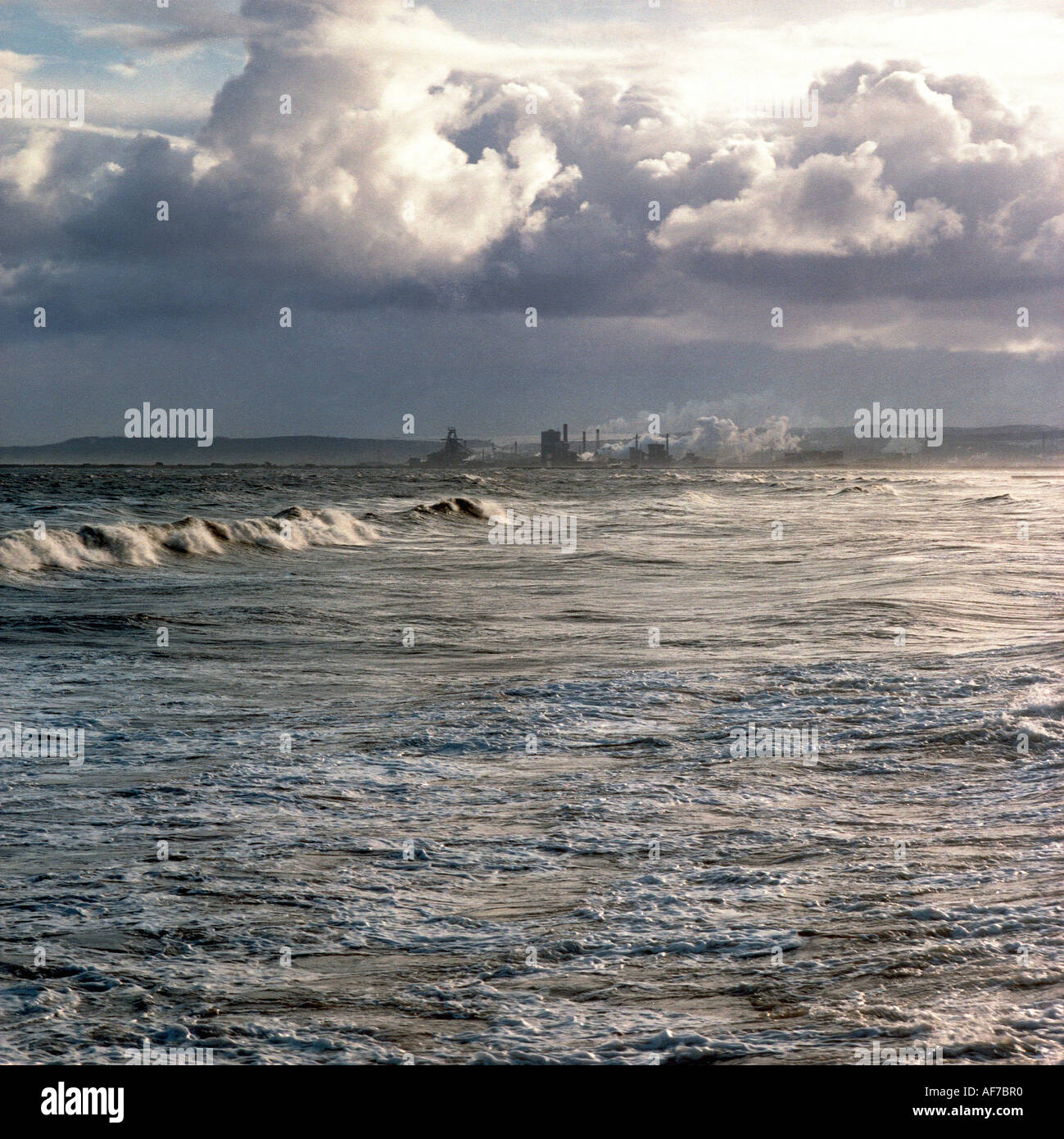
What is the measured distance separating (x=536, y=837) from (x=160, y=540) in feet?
83.1

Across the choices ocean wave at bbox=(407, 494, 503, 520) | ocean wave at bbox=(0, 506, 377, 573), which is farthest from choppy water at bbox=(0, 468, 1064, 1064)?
ocean wave at bbox=(407, 494, 503, 520)

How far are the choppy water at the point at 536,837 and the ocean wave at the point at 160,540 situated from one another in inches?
344

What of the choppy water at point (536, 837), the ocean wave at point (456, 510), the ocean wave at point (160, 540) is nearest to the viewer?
the choppy water at point (536, 837)

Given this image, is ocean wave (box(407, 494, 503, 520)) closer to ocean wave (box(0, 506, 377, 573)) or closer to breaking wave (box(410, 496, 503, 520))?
breaking wave (box(410, 496, 503, 520))

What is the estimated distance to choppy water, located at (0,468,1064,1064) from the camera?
4.30m

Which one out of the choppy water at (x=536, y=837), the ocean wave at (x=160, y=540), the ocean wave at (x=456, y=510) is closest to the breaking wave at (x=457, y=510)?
the ocean wave at (x=456, y=510)

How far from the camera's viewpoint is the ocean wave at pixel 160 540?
82.4ft

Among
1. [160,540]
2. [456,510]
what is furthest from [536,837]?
[456,510]

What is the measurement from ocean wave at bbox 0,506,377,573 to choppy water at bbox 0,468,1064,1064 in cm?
874

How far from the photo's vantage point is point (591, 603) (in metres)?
18.3

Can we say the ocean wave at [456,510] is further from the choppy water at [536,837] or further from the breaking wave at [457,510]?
the choppy water at [536,837]

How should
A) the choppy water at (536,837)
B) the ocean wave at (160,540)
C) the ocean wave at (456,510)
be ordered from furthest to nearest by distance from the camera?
the ocean wave at (456,510), the ocean wave at (160,540), the choppy water at (536,837)

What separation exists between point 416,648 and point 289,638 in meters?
1.93
